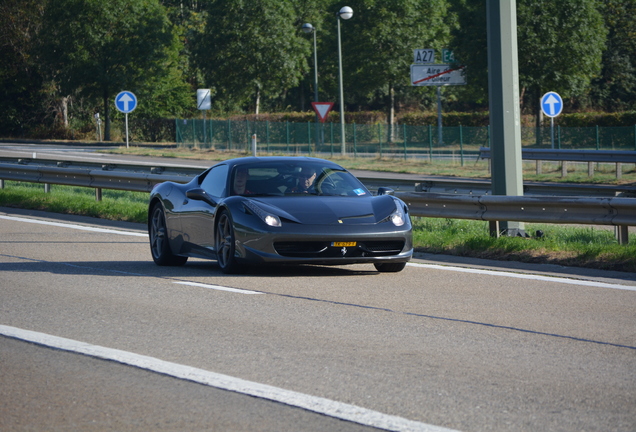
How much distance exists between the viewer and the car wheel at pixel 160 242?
11.5 m

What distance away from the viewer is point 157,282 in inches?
387

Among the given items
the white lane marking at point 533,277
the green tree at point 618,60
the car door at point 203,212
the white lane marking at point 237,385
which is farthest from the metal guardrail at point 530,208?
the green tree at point 618,60

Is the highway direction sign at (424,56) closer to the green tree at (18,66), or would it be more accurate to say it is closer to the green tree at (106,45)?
the green tree at (106,45)

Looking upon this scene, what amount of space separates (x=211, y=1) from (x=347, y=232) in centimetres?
5974

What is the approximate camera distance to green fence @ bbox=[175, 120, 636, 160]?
37312mm

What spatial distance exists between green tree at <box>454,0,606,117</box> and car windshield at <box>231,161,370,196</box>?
39011mm

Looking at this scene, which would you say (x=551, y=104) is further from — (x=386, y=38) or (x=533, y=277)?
(x=386, y=38)

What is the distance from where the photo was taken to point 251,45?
6538 centimetres

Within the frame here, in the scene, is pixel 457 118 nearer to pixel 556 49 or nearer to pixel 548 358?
pixel 556 49

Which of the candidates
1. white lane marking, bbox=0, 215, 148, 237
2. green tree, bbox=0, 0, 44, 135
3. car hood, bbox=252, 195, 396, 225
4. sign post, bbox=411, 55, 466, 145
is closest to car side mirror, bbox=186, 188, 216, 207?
car hood, bbox=252, 195, 396, 225

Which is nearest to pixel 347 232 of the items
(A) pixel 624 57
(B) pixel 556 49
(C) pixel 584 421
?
(C) pixel 584 421

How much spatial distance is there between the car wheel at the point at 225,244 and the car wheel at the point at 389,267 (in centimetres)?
148

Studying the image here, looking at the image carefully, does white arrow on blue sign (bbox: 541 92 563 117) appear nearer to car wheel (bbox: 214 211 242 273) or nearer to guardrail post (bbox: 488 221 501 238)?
guardrail post (bbox: 488 221 501 238)

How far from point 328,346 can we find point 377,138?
37770 millimetres
